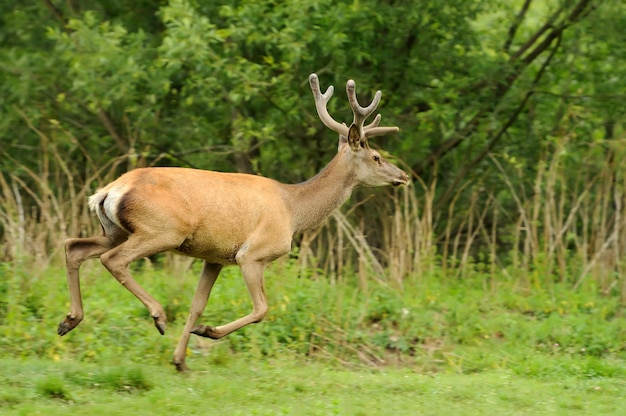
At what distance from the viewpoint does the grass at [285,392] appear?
26.2ft

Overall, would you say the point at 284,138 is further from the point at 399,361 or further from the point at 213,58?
the point at 399,361

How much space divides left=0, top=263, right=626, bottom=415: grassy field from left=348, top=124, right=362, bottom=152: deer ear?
6.77 ft

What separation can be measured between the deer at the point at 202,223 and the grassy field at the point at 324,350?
0.65 m

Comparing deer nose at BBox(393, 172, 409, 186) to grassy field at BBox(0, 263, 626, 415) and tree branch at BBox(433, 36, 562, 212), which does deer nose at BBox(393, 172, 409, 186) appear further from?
tree branch at BBox(433, 36, 562, 212)

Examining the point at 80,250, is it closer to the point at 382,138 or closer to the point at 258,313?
the point at 258,313

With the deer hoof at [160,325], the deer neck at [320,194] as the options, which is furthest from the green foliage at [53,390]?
the deer neck at [320,194]

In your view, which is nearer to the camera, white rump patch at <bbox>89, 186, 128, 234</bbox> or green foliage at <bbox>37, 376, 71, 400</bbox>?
green foliage at <bbox>37, 376, 71, 400</bbox>

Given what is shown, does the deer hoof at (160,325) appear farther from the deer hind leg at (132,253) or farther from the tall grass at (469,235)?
the tall grass at (469,235)

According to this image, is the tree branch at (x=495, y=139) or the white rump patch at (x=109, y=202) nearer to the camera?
the white rump patch at (x=109, y=202)

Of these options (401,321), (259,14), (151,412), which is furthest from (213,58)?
(151,412)

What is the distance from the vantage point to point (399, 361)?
1123 cm

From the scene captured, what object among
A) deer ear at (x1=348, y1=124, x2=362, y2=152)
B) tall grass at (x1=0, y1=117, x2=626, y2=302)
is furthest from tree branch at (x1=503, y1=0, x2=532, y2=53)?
deer ear at (x1=348, y1=124, x2=362, y2=152)

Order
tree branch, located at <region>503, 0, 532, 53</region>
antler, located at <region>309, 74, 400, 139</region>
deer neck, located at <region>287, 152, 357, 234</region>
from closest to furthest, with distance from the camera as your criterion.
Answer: deer neck, located at <region>287, 152, 357, 234</region>, antler, located at <region>309, 74, 400, 139</region>, tree branch, located at <region>503, 0, 532, 53</region>

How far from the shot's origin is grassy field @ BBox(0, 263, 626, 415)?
8.41 meters
